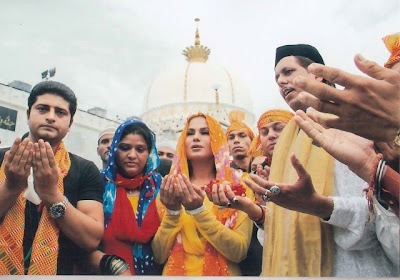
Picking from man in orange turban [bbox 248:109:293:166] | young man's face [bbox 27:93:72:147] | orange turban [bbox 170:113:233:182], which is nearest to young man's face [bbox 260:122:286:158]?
man in orange turban [bbox 248:109:293:166]

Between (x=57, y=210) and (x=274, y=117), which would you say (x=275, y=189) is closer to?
(x=57, y=210)

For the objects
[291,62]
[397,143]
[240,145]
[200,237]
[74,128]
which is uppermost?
[74,128]

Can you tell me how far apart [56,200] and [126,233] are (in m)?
0.40

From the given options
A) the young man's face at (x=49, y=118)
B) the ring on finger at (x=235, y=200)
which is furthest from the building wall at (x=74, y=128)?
the ring on finger at (x=235, y=200)

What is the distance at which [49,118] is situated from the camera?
1.72 m

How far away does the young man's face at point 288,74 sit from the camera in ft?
5.80

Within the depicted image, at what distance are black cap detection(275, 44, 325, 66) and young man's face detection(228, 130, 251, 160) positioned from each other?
112cm

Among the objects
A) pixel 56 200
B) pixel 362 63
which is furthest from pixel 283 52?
pixel 56 200

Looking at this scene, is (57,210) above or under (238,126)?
under

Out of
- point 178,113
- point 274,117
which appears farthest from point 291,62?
point 178,113

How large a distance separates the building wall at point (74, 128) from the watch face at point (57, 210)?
4.72 metres

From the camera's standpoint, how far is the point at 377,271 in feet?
4.43

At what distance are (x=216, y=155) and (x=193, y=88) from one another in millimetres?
13524

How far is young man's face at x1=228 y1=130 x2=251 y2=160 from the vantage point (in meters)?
2.93
